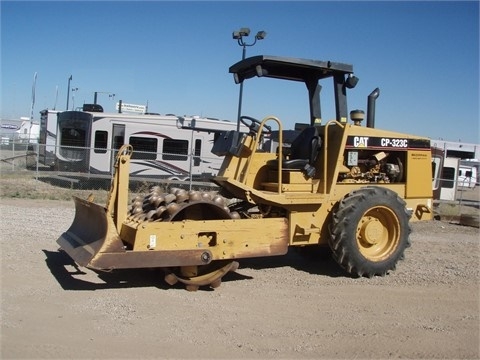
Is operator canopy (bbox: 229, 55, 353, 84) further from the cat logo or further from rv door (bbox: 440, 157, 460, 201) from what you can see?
rv door (bbox: 440, 157, 460, 201)

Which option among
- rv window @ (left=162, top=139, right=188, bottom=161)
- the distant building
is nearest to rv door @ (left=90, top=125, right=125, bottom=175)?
rv window @ (left=162, top=139, right=188, bottom=161)

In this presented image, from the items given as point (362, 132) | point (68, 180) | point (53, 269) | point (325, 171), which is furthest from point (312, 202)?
point (68, 180)

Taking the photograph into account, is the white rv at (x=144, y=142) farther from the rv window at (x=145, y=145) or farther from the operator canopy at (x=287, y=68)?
the operator canopy at (x=287, y=68)

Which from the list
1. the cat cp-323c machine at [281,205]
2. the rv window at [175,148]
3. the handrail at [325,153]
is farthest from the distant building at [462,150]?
the handrail at [325,153]

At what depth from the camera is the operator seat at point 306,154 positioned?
692 centimetres

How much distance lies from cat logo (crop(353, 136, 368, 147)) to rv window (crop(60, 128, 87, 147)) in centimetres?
1384

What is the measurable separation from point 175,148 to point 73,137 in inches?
150

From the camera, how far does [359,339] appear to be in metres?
4.82

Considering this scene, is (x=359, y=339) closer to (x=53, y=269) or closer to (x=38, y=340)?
(x=38, y=340)

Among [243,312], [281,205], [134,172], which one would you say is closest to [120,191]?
[243,312]

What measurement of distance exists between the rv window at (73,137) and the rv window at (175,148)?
285cm

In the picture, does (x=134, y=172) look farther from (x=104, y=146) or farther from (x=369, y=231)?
(x=369, y=231)

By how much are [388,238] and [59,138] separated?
15987 millimetres

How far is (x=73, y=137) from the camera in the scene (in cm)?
1975
